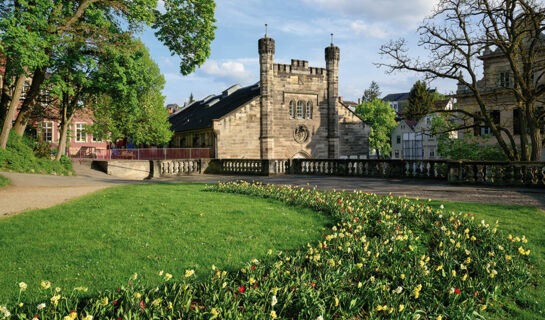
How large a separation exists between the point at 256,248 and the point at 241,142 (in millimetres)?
31589

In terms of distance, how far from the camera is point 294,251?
618 centimetres

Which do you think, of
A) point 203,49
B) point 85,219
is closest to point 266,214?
point 85,219

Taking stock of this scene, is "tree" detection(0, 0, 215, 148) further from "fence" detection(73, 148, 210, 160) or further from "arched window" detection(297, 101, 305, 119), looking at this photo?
"arched window" detection(297, 101, 305, 119)

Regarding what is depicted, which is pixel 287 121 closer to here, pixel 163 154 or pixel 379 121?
pixel 163 154

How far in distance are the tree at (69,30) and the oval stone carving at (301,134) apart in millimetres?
19830

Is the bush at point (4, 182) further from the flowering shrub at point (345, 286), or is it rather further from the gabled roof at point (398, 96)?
the gabled roof at point (398, 96)

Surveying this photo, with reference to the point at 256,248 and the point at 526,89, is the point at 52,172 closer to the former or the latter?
the point at 256,248

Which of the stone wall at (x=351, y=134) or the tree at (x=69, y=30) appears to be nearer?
the tree at (x=69, y=30)

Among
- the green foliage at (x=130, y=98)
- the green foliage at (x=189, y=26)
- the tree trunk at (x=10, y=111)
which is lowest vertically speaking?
the tree trunk at (x=10, y=111)

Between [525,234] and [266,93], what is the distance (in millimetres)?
32741

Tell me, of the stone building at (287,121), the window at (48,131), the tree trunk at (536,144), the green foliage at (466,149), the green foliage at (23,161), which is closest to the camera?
the tree trunk at (536,144)

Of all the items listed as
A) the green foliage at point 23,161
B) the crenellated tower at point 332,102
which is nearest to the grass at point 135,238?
the green foliage at point 23,161

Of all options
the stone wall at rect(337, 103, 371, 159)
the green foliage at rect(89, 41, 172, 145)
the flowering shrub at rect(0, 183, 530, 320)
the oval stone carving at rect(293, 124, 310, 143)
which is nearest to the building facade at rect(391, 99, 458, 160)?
the stone wall at rect(337, 103, 371, 159)

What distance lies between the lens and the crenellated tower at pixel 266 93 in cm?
3806
